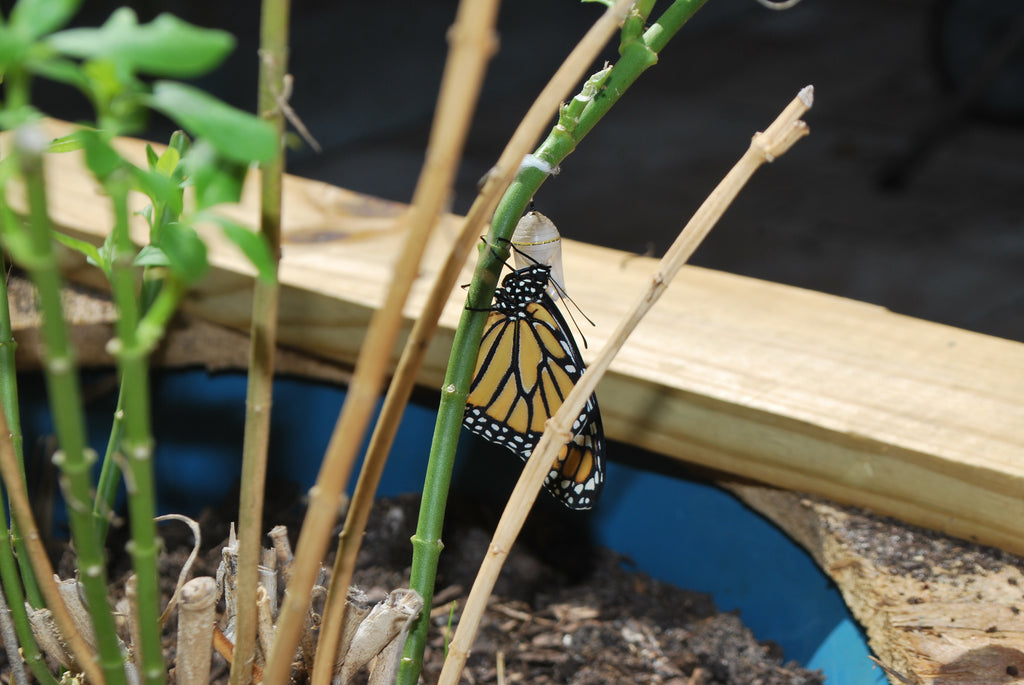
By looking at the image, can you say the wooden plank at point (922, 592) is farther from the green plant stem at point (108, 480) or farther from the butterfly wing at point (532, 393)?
the green plant stem at point (108, 480)

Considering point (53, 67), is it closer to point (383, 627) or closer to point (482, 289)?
point (482, 289)

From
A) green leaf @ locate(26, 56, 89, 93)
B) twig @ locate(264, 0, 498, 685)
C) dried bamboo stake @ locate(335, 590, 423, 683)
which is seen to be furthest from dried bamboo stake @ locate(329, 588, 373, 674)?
green leaf @ locate(26, 56, 89, 93)

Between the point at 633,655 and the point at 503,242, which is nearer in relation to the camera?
the point at 503,242

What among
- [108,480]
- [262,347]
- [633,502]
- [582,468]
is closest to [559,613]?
[633,502]

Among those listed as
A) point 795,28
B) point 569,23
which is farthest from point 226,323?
point 795,28

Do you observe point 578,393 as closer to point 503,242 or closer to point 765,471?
point 503,242

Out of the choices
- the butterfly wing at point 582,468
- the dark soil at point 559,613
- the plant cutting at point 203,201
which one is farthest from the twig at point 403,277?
the dark soil at point 559,613
